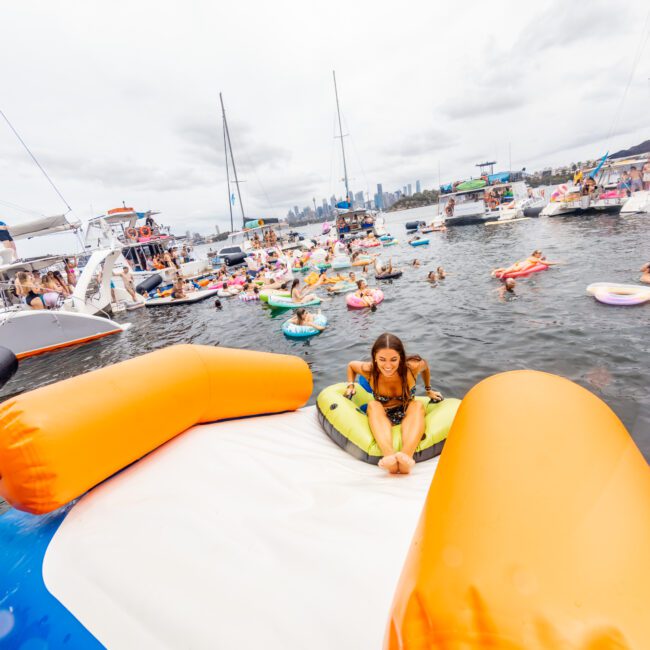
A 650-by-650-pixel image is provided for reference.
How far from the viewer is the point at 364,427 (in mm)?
3330

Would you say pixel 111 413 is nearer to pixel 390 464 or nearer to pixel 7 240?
pixel 390 464

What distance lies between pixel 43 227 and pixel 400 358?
710 inches

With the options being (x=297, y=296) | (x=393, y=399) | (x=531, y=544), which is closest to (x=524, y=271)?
(x=297, y=296)

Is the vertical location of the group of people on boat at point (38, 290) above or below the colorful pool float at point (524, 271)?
above

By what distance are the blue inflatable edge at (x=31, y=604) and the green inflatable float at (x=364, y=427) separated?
7.25ft

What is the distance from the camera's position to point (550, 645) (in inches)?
30.2

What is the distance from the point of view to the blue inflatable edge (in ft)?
4.74

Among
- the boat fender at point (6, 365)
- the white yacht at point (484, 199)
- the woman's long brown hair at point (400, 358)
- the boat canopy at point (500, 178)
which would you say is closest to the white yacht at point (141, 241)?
the boat fender at point (6, 365)

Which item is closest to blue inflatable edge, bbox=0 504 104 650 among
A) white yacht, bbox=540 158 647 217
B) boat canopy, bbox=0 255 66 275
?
boat canopy, bbox=0 255 66 275

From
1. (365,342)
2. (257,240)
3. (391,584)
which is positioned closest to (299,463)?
(391,584)

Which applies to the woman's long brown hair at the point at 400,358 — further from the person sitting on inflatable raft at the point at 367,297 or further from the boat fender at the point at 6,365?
the person sitting on inflatable raft at the point at 367,297

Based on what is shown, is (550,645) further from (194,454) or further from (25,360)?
(25,360)

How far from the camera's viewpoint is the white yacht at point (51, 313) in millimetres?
10344

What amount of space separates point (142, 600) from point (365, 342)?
680cm
